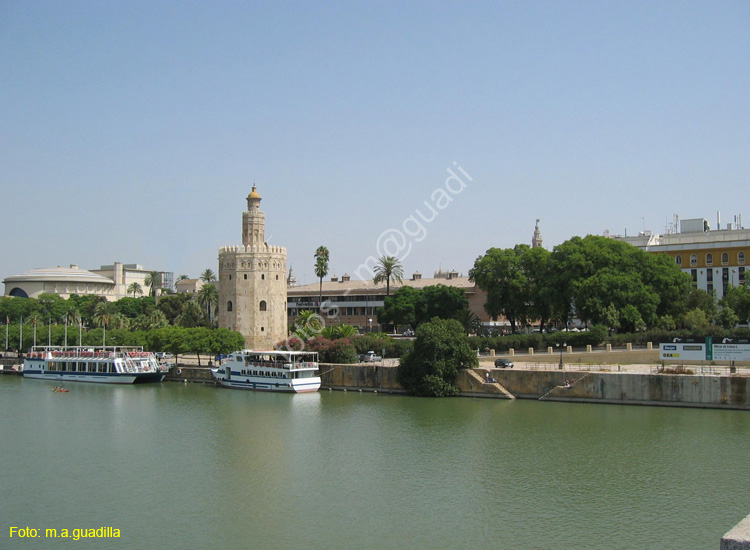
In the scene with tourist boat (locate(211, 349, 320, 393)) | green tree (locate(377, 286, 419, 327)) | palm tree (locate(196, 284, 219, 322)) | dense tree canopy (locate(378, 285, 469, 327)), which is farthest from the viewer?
palm tree (locate(196, 284, 219, 322))

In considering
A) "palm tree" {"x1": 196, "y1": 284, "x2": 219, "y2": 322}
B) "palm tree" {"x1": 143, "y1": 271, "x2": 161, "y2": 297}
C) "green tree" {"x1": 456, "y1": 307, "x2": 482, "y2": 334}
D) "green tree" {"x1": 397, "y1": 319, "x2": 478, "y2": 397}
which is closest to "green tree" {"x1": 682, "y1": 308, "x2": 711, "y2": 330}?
"green tree" {"x1": 397, "y1": 319, "x2": 478, "y2": 397}

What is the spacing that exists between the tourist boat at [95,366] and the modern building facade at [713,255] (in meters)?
45.3

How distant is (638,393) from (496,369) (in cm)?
800

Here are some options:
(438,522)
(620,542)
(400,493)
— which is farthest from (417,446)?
(620,542)

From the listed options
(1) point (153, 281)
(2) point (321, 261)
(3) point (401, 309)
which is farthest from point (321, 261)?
(1) point (153, 281)

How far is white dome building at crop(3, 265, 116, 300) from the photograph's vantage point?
421 feet

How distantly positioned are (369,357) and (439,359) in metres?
10.0

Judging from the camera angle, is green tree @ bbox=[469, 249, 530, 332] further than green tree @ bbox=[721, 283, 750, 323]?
Yes

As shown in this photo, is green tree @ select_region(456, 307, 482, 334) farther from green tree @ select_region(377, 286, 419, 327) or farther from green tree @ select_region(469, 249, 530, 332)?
green tree @ select_region(377, 286, 419, 327)

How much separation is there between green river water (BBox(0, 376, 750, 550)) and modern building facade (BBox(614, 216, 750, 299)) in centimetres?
3732

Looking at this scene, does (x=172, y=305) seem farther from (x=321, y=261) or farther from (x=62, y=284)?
(x=62, y=284)

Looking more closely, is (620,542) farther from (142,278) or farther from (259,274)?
(142,278)

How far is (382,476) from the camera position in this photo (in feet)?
89.4

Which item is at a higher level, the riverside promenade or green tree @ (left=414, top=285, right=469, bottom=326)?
green tree @ (left=414, top=285, right=469, bottom=326)
